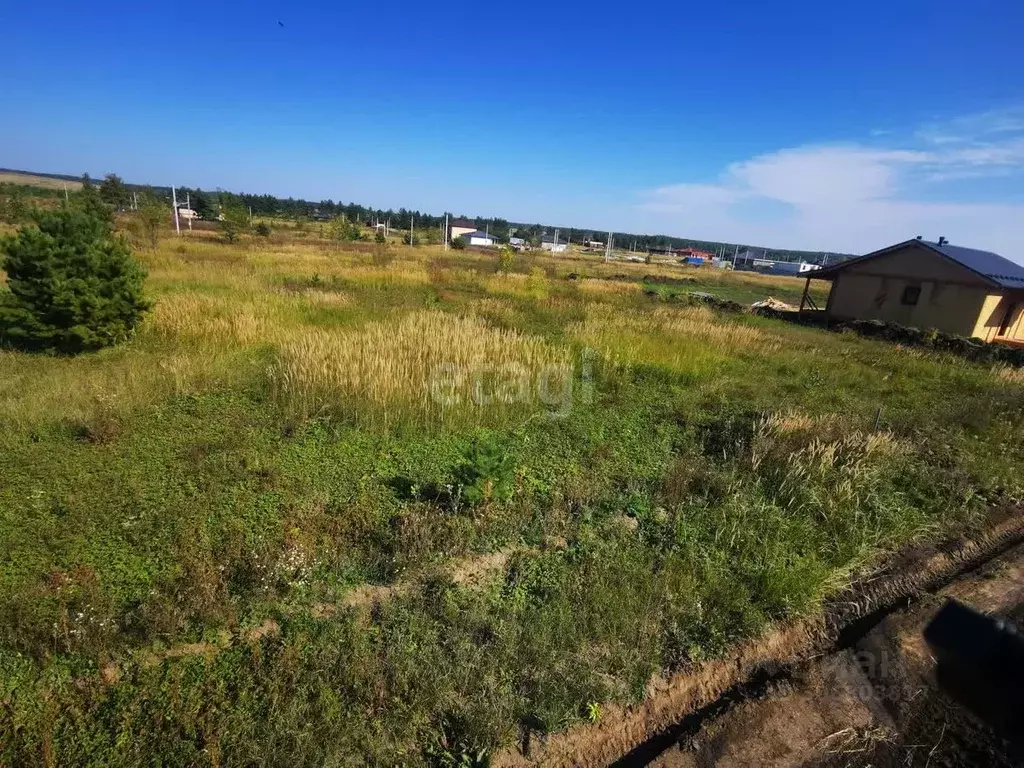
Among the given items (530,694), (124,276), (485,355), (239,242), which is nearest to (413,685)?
(530,694)

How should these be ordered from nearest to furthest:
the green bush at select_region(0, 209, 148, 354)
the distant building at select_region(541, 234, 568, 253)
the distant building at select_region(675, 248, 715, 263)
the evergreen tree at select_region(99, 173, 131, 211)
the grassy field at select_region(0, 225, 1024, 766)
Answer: the grassy field at select_region(0, 225, 1024, 766), the green bush at select_region(0, 209, 148, 354), the evergreen tree at select_region(99, 173, 131, 211), the distant building at select_region(541, 234, 568, 253), the distant building at select_region(675, 248, 715, 263)

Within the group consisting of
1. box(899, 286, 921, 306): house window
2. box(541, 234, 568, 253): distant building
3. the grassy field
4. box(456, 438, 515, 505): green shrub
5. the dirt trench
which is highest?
box(899, 286, 921, 306): house window

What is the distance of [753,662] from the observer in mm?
3469

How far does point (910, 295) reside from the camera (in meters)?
20.5

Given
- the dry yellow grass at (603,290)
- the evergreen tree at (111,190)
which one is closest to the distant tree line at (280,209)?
the evergreen tree at (111,190)

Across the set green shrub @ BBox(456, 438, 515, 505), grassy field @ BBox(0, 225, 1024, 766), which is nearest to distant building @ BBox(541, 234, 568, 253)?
grassy field @ BBox(0, 225, 1024, 766)

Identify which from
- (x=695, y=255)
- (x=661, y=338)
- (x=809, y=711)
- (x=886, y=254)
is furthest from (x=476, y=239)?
(x=809, y=711)

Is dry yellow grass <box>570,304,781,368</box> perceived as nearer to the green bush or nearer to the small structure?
the green bush

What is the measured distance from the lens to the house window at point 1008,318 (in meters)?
19.4

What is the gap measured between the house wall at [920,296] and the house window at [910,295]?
0.09 metres

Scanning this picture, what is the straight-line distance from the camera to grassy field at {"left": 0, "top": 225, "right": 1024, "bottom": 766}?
2.78 meters

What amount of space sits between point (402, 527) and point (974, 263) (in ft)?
81.9

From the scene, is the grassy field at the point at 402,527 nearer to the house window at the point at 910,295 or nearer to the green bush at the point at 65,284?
the green bush at the point at 65,284

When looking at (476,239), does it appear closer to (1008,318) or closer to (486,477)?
(1008,318)
